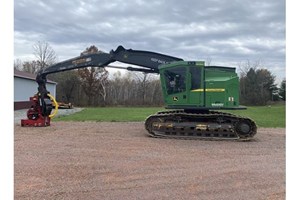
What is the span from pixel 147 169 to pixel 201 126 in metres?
5.05

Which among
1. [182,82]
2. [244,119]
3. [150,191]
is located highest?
[182,82]

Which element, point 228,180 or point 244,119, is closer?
point 228,180

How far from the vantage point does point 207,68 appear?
11.7 m

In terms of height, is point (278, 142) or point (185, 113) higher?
point (185, 113)

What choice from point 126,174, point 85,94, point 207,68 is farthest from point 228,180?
point 85,94

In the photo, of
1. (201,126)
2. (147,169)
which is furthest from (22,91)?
(147,169)

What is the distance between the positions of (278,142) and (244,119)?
143cm

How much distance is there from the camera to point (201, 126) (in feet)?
37.0

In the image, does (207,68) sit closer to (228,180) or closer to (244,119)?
(244,119)

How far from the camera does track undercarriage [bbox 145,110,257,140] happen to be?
11195 millimetres

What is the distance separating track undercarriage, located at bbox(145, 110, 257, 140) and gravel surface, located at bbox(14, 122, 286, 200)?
0.65 m

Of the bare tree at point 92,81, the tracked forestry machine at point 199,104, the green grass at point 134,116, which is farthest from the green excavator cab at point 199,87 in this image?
the bare tree at point 92,81

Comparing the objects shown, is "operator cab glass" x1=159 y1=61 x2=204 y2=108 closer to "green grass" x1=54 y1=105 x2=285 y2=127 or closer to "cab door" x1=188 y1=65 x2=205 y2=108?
"cab door" x1=188 y1=65 x2=205 y2=108
